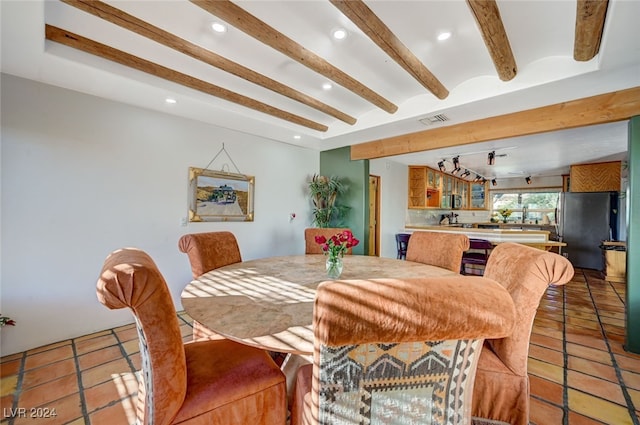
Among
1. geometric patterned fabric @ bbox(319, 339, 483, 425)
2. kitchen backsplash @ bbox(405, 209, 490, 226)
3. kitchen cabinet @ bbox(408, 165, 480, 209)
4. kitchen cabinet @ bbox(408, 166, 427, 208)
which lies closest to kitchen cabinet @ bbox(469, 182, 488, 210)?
kitchen backsplash @ bbox(405, 209, 490, 226)

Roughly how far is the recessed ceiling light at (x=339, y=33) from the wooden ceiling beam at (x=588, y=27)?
130cm

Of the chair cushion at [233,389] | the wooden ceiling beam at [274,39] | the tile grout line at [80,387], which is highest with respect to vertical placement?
the wooden ceiling beam at [274,39]

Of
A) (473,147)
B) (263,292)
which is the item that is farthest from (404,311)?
(473,147)

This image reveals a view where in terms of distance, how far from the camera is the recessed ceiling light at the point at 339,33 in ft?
6.04

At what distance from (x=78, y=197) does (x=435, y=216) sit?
291 inches

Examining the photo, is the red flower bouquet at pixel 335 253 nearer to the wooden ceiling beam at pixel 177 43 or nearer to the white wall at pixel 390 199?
the wooden ceiling beam at pixel 177 43

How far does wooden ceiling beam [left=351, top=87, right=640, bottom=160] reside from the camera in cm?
236

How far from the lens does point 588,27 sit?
1.62 meters

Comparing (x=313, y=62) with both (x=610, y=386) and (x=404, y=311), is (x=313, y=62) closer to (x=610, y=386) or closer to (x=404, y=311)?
(x=404, y=311)

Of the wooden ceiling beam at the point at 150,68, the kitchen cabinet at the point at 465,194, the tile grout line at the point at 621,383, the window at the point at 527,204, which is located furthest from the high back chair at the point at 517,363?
the window at the point at 527,204

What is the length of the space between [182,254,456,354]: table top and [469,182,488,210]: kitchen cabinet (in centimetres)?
774

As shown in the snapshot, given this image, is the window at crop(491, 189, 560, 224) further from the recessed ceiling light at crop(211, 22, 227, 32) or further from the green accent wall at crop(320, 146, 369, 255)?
the recessed ceiling light at crop(211, 22, 227, 32)

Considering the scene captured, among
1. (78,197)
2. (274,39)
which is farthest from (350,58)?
(78,197)

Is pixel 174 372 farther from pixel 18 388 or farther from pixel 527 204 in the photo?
pixel 527 204
